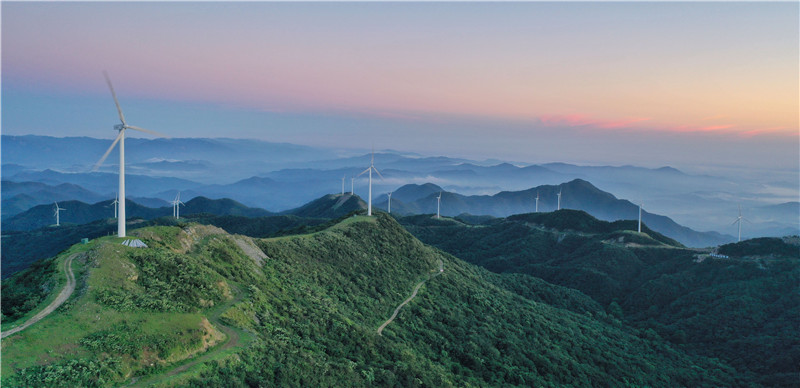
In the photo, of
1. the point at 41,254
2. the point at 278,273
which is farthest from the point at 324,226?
the point at 41,254

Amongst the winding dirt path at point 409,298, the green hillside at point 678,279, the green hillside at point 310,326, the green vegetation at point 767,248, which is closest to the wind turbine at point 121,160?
the green hillside at point 310,326

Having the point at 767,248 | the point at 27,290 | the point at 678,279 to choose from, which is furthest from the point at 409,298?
the point at 767,248

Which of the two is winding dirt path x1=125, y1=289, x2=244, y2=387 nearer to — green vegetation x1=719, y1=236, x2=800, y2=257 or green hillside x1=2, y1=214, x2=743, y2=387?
green hillside x1=2, y1=214, x2=743, y2=387

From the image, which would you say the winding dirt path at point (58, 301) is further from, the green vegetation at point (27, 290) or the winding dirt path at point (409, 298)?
the winding dirt path at point (409, 298)

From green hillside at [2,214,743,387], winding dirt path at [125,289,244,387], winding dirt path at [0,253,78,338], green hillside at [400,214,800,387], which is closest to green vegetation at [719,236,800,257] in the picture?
green hillside at [400,214,800,387]

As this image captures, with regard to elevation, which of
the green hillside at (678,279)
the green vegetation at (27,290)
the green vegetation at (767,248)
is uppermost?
the green vegetation at (27,290)

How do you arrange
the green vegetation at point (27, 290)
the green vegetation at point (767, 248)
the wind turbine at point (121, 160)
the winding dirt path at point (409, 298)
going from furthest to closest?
the green vegetation at point (767, 248), the winding dirt path at point (409, 298), the wind turbine at point (121, 160), the green vegetation at point (27, 290)

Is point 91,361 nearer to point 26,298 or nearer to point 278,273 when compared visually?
point 26,298
